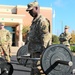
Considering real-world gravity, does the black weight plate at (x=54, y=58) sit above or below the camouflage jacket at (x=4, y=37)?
below

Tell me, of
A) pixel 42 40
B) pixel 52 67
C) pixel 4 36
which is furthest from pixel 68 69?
pixel 4 36

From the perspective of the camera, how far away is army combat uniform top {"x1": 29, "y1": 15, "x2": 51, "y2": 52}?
16.7 ft

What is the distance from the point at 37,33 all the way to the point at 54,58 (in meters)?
0.64

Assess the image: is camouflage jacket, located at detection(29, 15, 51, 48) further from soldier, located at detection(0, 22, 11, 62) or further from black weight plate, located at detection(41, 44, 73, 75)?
soldier, located at detection(0, 22, 11, 62)

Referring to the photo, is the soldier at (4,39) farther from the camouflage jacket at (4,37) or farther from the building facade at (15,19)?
the building facade at (15,19)

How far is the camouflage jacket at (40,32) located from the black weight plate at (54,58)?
0.21 metres

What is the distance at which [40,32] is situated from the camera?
524cm

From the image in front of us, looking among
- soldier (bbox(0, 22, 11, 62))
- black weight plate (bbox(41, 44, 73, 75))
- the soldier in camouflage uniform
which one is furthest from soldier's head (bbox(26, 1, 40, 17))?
soldier (bbox(0, 22, 11, 62))

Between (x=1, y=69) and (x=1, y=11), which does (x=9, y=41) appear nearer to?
(x=1, y=69)

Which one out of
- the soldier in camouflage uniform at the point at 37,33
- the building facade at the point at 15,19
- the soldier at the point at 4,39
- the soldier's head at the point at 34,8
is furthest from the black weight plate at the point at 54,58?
the building facade at the point at 15,19

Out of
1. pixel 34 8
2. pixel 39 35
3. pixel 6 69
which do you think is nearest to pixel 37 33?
pixel 39 35

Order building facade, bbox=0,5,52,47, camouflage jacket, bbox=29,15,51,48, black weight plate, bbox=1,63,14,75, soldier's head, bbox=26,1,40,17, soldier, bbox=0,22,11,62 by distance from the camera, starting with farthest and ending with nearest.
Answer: building facade, bbox=0,5,52,47 < soldier, bbox=0,22,11,62 < black weight plate, bbox=1,63,14,75 < soldier's head, bbox=26,1,40,17 < camouflage jacket, bbox=29,15,51,48

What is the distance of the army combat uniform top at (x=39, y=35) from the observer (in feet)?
16.7

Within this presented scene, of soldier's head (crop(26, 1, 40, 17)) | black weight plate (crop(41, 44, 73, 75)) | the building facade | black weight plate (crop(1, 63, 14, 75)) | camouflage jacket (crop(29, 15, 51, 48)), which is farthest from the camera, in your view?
the building facade
